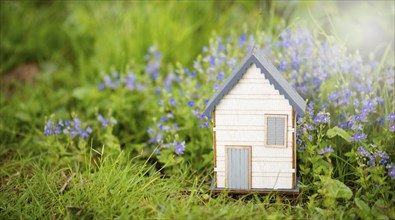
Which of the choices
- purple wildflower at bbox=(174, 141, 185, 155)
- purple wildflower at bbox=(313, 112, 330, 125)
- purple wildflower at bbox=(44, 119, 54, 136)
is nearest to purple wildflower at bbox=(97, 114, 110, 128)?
purple wildflower at bbox=(44, 119, 54, 136)

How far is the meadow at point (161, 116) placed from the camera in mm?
3219

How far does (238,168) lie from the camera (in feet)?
10.5

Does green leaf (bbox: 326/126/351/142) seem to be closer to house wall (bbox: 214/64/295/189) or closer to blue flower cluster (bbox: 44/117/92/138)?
house wall (bbox: 214/64/295/189)

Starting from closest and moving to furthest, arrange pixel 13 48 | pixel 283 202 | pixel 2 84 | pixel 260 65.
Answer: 1. pixel 260 65
2. pixel 283 202
3. pixel 2 84
4. pixel 13 48

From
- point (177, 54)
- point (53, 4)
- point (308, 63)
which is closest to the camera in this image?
point (308, 63)

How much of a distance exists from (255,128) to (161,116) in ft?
3.63

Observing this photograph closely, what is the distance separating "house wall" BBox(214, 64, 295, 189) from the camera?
10.1 feet

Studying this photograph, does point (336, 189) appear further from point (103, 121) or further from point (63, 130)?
point (63, 130)

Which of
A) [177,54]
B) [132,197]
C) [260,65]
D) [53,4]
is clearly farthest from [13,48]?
[260,65]

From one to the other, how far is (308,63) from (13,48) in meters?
3.34

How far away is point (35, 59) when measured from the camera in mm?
5906

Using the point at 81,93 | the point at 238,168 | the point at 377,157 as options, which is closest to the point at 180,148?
the point at 238,168

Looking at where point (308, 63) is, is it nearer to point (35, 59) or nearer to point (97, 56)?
point (97, 56)

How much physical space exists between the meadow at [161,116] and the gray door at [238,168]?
0.10 m
